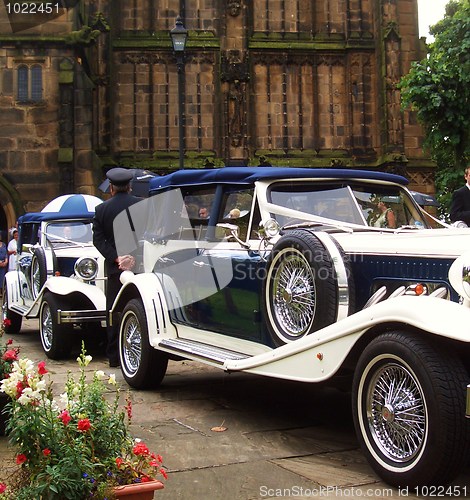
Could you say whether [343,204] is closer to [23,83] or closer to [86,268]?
[86,268]

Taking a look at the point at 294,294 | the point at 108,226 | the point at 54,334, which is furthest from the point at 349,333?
the point at 54,334

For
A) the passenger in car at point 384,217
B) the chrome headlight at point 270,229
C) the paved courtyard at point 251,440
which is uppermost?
the passenger in car at point 384,217

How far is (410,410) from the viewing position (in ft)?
13.4

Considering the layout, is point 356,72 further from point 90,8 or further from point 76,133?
point 76,133

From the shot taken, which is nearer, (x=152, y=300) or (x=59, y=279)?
(x=152, y=300)

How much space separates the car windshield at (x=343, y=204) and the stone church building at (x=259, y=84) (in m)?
20.3

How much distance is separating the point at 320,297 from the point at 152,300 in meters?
2.54

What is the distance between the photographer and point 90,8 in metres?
26.7

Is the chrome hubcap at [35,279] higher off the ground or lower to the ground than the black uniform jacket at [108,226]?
lower

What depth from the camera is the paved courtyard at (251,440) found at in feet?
13.9

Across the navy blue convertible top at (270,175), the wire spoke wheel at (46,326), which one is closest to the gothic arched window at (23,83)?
the wire spoke wheel at (46,326)

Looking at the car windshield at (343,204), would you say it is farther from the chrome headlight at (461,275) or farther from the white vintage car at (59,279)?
the white vintage car at (59,279)

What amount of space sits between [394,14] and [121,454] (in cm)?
2646

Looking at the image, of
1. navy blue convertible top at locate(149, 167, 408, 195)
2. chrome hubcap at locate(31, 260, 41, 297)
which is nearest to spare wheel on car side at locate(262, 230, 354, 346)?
navy blue convertible top at locate(149, 167, 408, 195)
